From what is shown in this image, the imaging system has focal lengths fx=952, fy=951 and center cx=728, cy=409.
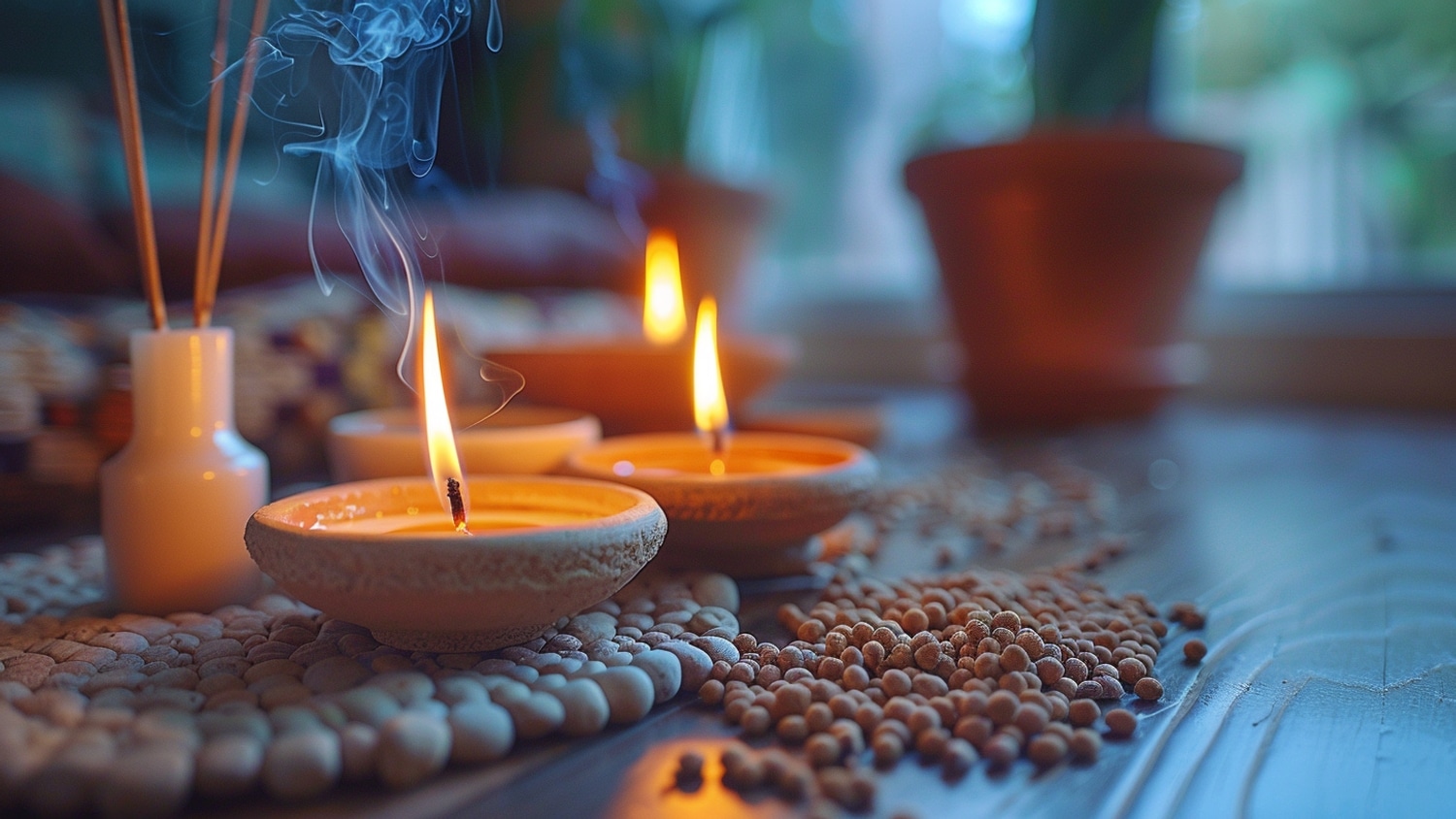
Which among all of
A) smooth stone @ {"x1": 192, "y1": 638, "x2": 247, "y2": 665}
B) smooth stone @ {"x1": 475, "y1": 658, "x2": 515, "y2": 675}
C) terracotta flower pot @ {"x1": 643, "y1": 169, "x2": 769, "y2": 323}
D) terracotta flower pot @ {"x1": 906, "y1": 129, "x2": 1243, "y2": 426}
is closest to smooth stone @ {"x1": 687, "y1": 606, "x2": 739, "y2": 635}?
smooth stone @ {"x1": 475, "y1": 658, "x2": 515, "y2": 675}

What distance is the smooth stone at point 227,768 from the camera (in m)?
0.31

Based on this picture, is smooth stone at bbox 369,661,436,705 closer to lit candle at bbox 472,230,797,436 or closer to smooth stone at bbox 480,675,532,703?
smooth stone at bbox 480,675,532,703

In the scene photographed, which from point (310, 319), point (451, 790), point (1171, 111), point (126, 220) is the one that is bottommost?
point (451, 790)

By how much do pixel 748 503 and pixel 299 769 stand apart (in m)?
0.26

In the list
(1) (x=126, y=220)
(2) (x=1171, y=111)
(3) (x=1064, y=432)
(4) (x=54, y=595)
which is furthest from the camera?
(2) (x=1171, y=111)

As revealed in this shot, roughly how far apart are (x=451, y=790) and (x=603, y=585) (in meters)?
0.10

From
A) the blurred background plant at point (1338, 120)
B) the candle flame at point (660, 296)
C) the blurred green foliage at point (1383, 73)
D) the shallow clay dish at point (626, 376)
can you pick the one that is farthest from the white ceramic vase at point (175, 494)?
the blurred green foliage at point (1383, 73)

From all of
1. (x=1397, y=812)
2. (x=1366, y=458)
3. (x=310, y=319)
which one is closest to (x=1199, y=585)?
(x=1397, y=812)

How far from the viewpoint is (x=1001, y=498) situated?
2.88 feet

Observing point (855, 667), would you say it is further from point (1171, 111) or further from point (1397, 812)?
point (1171, 111)

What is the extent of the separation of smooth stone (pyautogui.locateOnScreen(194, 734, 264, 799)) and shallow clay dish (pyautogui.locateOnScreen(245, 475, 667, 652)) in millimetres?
64

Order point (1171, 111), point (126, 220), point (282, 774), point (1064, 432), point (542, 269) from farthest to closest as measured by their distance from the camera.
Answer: point (1171, 111) < point (542, 269) < point (1064, 432) < point (126, 220) < point (282, 774)

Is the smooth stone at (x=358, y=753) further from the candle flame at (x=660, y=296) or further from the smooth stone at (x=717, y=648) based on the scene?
the candle flame at (x=660, y=296)

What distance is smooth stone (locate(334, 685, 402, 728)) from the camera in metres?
0.35
